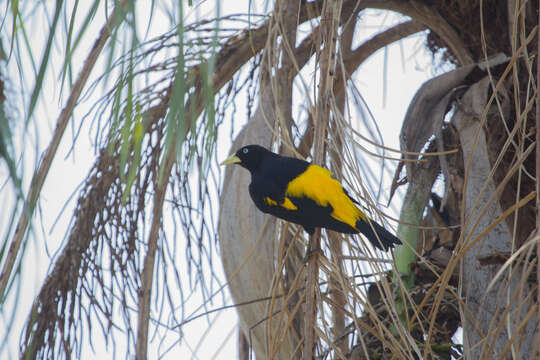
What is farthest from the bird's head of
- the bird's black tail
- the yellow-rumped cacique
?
the bird's black tail

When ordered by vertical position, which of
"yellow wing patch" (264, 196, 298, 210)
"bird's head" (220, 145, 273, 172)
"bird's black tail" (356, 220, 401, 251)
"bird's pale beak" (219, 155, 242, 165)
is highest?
"bird's pale beak" (219, 155, 242, 165)

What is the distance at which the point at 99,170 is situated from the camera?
200cm

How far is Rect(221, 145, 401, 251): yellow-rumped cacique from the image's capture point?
5.45 ft

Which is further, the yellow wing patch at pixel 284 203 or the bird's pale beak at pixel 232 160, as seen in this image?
the bird's pale beak at pixel 232 160

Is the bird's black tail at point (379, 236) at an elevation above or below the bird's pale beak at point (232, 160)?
below

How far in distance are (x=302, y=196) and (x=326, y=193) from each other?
0.22 feet

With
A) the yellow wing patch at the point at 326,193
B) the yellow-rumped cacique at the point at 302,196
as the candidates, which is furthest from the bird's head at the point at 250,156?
the yellow wing patch at the point at 326,193

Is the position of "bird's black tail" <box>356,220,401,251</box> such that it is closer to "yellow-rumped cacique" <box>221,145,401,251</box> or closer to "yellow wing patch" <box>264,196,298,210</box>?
"yellow-rumped cacique" <box>221,145,401,251</box>

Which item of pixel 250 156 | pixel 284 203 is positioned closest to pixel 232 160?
pixel 250 156

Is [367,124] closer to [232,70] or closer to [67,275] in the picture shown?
[232,70]

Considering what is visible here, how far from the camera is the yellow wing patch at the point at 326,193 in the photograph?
67.8 inches

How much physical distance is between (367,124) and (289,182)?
358mm

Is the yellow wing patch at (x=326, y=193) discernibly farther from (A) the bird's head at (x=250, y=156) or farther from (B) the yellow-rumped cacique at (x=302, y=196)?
(A) the bird's head at (x=250, y=156)

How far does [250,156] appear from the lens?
1864mm
